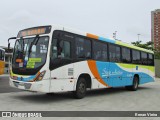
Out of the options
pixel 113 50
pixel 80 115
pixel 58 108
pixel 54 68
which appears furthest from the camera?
pixel 113 50

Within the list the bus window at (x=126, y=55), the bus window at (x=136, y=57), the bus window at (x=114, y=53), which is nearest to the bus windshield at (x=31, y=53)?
the bus window at (x=114, y=53)

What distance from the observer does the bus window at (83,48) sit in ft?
39.5

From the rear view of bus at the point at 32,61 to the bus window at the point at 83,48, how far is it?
1.97 metres

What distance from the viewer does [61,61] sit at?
35.6ft

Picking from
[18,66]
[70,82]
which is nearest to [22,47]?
[18,66]

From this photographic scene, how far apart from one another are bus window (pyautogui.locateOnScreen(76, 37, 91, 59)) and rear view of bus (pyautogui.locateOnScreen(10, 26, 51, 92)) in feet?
6.45

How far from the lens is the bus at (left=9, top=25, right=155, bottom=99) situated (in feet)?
33.7

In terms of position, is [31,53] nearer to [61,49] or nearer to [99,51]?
[61,49]

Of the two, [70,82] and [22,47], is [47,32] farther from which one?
[70,82]

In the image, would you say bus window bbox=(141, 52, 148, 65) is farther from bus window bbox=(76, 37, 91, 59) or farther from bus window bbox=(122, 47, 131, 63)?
bus window bbox=(76, 37, 91, 59)

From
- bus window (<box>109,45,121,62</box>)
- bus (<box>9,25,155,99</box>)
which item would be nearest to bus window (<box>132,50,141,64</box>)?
bus window (<box>109,45,121,62</box>)

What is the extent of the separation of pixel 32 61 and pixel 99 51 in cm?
437

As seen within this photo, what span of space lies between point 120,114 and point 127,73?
8344 mm

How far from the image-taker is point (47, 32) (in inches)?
416
